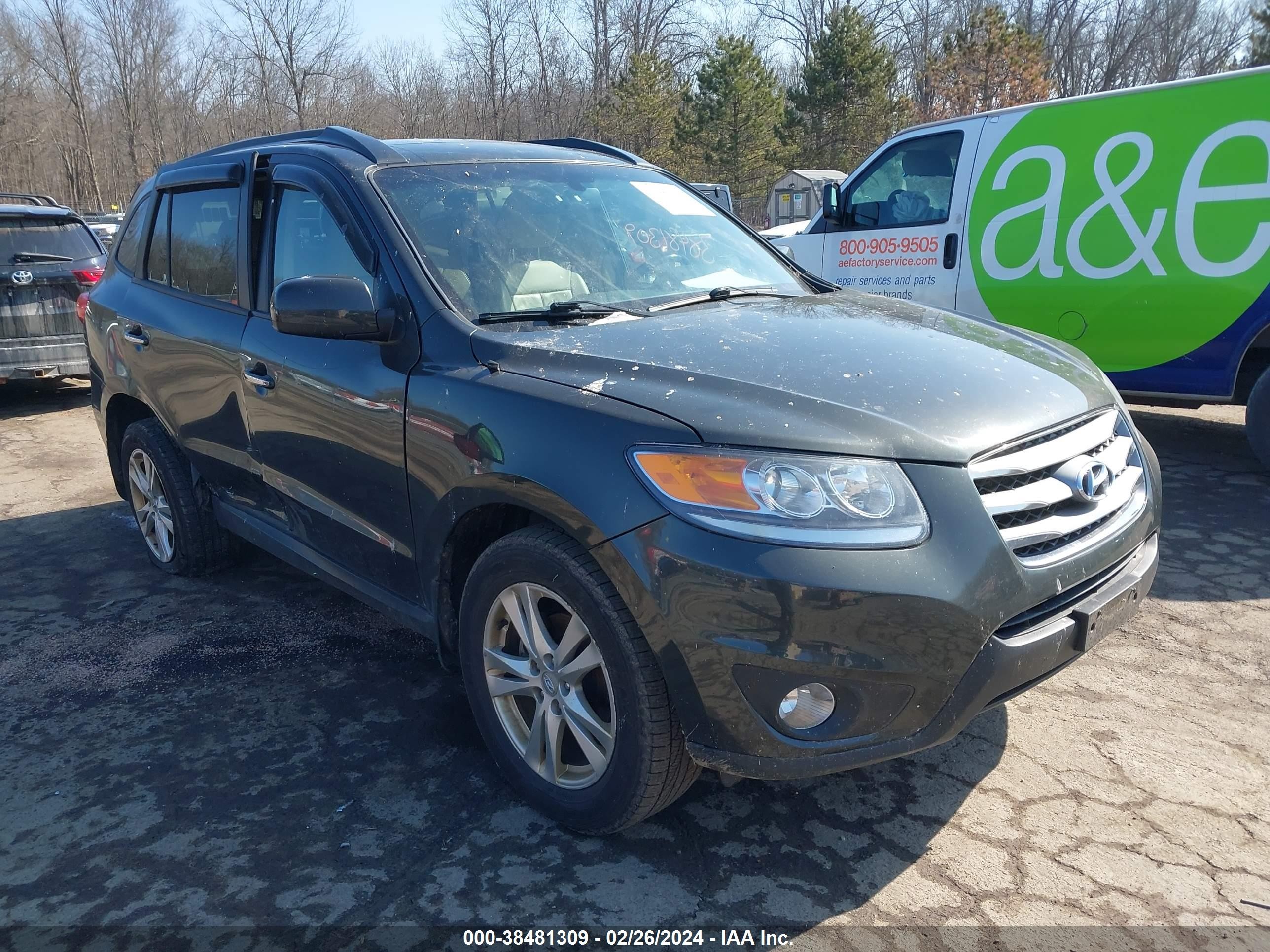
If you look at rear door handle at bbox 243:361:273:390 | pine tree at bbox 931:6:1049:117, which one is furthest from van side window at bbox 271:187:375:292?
pine tree at bbox 931:6:1049:117

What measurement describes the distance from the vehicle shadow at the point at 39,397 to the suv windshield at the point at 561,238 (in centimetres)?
721

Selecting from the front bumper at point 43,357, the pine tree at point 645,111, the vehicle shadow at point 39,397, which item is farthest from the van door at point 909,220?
the pine tree at point 645,111

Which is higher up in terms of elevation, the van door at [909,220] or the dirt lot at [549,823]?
the van door at [909,220]

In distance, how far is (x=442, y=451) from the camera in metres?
2.69

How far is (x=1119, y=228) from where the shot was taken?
5637mm

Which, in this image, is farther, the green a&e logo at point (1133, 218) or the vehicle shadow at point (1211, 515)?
the green a&e logo at point (1133, 218)

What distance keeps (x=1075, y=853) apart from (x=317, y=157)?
3182 mm

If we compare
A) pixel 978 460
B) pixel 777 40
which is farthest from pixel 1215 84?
pixel 777 40

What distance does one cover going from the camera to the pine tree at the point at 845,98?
34562 mm

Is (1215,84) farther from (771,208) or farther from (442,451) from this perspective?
(771,208)

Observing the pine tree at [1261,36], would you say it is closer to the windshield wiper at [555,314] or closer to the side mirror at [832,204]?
the side mirror at [832,204]

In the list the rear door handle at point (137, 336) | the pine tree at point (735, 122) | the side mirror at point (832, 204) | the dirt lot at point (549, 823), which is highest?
the pine tree at point (735, 122)

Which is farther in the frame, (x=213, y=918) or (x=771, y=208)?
(x=771, y=208)

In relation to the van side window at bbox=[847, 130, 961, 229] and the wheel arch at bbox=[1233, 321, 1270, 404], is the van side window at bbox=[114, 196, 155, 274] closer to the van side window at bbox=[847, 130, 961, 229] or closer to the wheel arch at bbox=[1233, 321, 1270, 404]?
the van side window at bbox=[847, 130, 961, 229]
